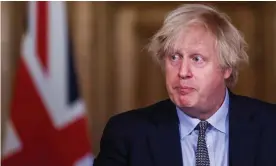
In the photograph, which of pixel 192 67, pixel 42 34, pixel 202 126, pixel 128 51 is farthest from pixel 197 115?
pixel 128 51

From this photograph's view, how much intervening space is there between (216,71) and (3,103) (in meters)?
1.31

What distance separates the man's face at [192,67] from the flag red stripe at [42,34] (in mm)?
1016

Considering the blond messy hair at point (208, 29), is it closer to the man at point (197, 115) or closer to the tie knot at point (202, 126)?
the man at point (197, 115)

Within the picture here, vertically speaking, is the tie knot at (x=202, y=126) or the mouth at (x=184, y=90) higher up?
the mouth at (x=184, y=90)

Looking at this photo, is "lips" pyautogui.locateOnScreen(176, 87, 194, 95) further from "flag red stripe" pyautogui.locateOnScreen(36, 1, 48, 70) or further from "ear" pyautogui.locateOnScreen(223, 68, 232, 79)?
"flag red stripe" pyautogui.locateOnScreen(36, 1, 48, 70)

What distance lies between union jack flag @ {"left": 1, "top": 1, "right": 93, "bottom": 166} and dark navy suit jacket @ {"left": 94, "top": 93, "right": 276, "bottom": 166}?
2.96 feet

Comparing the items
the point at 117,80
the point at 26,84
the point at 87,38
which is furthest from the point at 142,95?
the point at 26,84

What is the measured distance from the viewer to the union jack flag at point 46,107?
255 cm

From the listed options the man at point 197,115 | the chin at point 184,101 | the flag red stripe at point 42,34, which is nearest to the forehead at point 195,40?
the man at point 197,115

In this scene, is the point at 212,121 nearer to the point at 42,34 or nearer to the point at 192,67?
the point at 192,67

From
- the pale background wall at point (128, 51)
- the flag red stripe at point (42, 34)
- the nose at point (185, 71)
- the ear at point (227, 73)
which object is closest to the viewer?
the nose at point (185, 71)

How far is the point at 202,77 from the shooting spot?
5.22 feet

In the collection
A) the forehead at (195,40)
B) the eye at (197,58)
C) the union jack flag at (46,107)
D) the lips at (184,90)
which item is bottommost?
the union jack flag at (46,107)

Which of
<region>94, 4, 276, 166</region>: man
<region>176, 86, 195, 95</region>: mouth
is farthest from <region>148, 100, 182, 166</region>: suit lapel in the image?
<region>176, 86, 195, 95</region>: mouth
